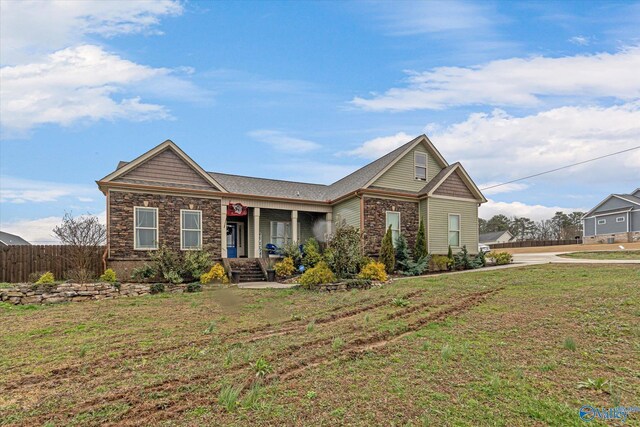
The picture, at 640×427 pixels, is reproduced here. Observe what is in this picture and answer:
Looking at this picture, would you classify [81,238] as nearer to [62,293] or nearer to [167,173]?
[167,173]

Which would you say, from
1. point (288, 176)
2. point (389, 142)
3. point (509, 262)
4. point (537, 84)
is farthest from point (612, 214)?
point (288, 176)

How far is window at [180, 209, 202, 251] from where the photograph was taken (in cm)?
1603

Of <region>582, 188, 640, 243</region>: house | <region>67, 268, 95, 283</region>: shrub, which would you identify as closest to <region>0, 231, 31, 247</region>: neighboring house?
<region>67, 268, 95, 283</region>: shrub

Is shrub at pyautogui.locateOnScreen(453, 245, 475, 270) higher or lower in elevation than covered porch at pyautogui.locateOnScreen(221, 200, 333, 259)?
lower

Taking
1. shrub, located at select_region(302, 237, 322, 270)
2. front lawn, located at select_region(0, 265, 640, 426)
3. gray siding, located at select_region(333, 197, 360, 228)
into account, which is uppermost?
gray siding, located at select_region(333, 197, 360, 228)

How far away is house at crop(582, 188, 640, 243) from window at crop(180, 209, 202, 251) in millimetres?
39127

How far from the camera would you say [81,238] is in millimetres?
16781

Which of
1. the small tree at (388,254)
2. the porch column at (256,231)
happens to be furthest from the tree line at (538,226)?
the porch column at (256,231)

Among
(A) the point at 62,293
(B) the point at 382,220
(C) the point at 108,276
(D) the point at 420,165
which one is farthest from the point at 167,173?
(D) the point at 420,165

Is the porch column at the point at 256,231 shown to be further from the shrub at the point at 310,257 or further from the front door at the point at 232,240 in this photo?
the shrub at the point at 310,257

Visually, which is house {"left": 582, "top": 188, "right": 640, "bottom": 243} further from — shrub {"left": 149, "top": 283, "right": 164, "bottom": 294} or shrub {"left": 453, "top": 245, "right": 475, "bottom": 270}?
shrub {"left": 149, "top": 283, "right": 164, "bottom": 294}

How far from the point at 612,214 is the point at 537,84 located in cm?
3257

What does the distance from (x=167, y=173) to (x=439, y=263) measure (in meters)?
13.2

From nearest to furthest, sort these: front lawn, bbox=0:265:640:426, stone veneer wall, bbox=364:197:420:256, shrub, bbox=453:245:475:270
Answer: front lawn, bbox=0:265:640:426 → stone veneer wall, bbox=364:197:420:256 → shrub, bbox=453:245:475:270
